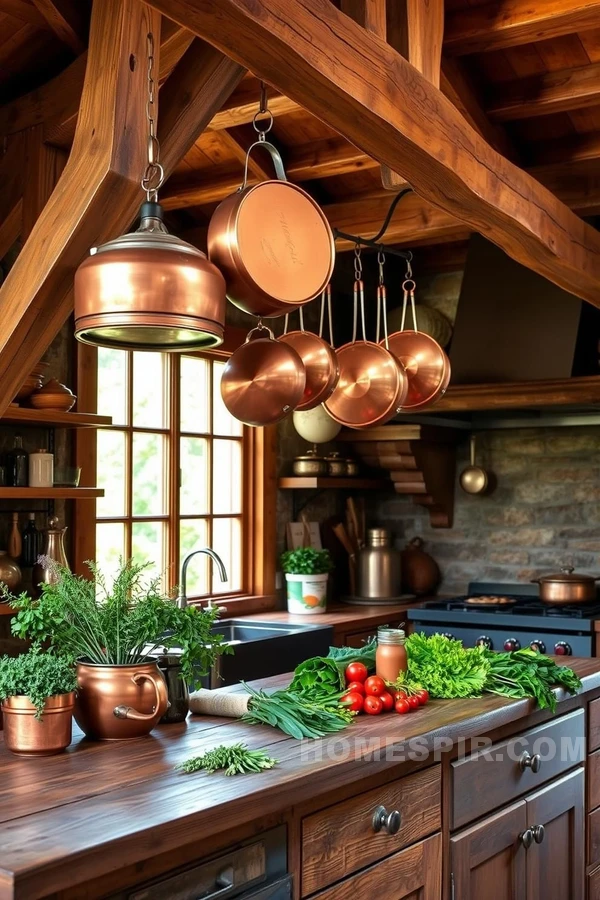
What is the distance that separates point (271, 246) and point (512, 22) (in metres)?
1.77

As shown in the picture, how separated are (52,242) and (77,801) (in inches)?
61.9

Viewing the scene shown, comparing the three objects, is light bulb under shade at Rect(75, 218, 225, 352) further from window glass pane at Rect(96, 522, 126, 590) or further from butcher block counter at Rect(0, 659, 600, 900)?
window glass pane at Rect(96, 522, 126, 590)

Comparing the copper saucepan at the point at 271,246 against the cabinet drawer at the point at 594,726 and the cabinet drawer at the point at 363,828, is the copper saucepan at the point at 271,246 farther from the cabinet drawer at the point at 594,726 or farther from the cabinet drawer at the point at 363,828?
the cabinet drawer at the point at 594,726

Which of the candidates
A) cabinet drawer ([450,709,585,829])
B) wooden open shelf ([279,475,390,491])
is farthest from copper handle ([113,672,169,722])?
wooden open shelf ([279,475,390,491])

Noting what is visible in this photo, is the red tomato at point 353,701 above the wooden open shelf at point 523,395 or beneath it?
beneath

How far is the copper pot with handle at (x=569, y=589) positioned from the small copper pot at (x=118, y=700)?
3368mm

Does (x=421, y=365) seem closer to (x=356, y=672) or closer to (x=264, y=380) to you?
(x=264, y=380)

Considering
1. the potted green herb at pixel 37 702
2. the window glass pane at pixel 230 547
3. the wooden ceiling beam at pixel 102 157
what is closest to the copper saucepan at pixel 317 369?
the wooden ceiling beam at pixel 102 157

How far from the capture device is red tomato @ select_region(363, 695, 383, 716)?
9.09 feet

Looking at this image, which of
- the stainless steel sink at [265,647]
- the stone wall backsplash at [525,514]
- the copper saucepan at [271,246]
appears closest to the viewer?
the copper saucepan at [271,246]

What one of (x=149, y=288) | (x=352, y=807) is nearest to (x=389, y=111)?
(x=149, y=288)

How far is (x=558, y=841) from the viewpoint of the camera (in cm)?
334

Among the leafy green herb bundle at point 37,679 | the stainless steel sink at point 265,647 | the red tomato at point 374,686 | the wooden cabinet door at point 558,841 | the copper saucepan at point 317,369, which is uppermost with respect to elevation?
the copper saucepan at point 317,369

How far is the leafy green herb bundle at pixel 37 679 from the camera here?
2.30 meters
